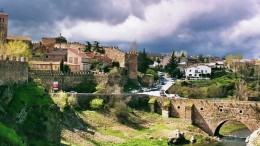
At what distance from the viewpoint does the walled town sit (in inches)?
2079

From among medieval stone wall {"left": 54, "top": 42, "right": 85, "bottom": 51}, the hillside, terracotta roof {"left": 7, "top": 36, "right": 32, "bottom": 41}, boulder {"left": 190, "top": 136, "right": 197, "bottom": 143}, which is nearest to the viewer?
the hillside

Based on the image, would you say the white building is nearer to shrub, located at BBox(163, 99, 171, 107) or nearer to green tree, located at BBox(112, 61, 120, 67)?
green tree, located at BBox(112, 61, 120, 67)

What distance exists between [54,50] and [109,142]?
46.6 meters

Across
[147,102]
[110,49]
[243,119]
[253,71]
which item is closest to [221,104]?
[243,119]

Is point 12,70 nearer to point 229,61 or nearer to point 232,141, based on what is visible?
point 232,141

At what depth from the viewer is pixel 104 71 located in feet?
328

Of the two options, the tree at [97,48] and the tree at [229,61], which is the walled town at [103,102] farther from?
the tree at [229,61]

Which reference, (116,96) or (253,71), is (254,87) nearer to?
(253,71)

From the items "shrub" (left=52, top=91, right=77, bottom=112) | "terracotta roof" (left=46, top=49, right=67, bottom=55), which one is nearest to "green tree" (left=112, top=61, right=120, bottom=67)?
"terracotta roof" (left=46, top=49, right=67, bottom=55)

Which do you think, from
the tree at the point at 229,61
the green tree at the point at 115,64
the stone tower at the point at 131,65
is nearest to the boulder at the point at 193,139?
the stone tower at the point at 131,65

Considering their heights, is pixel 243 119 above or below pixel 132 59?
below

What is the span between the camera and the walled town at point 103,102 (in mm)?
52812

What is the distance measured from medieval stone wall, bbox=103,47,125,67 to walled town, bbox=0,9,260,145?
10.9 inches

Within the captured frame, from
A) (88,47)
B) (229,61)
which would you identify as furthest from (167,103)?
(229,61)
